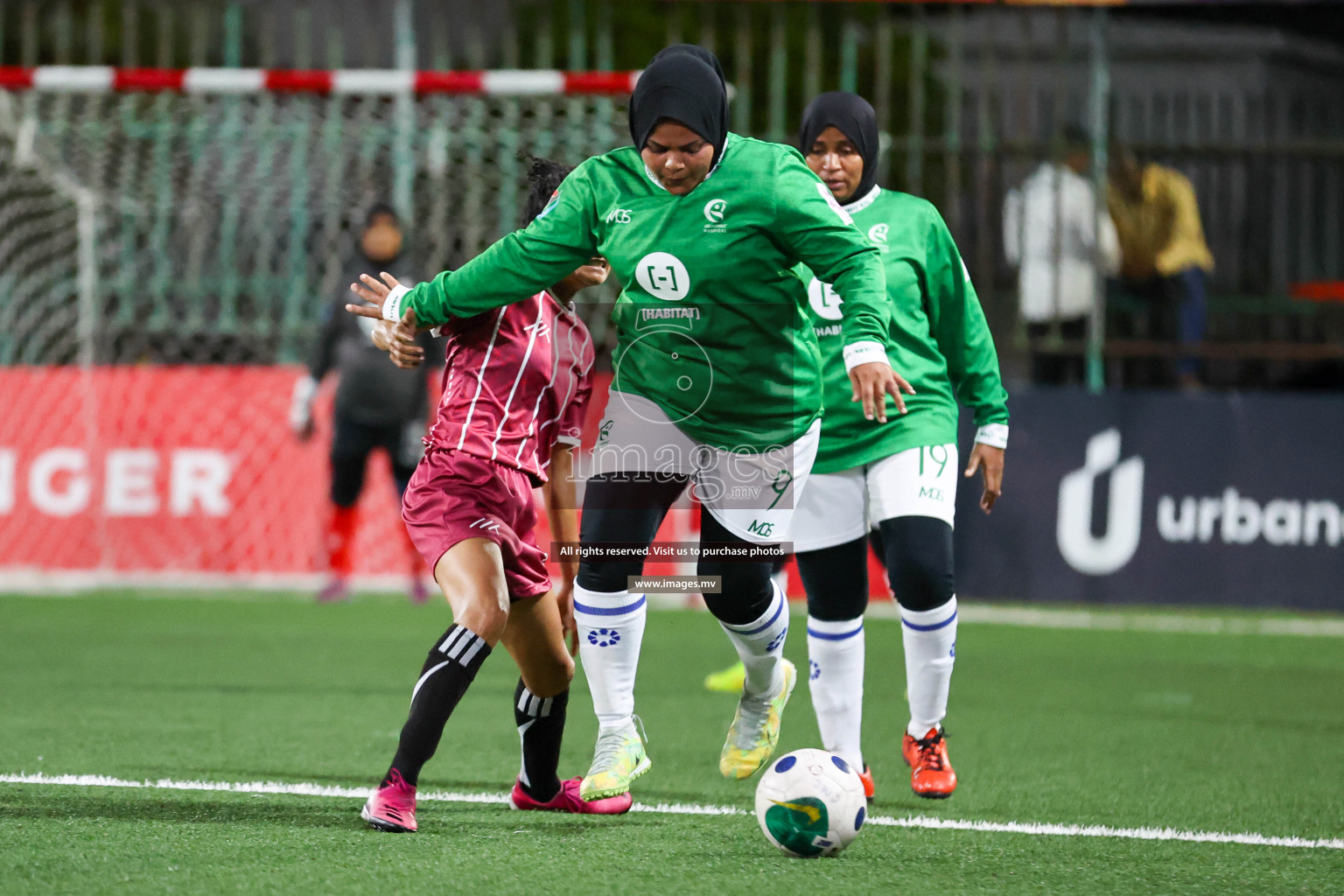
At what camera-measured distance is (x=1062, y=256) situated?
1109cm

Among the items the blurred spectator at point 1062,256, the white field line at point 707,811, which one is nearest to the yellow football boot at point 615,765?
the white field line at point 707,811

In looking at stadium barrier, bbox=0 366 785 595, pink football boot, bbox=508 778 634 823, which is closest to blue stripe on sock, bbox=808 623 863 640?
pink football boot, bbox=508 778 634 823

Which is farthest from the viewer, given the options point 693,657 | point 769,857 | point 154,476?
point 154,476

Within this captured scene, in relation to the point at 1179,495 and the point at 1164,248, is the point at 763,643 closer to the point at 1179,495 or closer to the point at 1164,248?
the point at 1179,495

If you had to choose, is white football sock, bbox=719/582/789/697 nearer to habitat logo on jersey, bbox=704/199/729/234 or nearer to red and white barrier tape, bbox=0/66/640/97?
habitat logo on jersey, bbox=704/199/729/234

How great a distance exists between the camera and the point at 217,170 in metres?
11.6

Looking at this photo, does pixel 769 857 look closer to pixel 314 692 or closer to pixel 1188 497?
pixel 314 692

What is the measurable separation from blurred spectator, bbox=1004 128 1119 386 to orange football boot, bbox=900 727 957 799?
618 centimetres

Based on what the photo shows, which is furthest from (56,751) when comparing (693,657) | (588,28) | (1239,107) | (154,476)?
(588,28)

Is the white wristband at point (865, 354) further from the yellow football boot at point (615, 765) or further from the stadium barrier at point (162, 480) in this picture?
the stadium barrier at point (162, 480)

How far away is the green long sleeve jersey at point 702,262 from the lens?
4.37m

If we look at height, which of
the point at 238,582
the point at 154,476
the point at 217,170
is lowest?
the point at 238,582

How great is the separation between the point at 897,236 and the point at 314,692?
10.4 ft

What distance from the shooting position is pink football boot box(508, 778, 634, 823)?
4.68 metres
